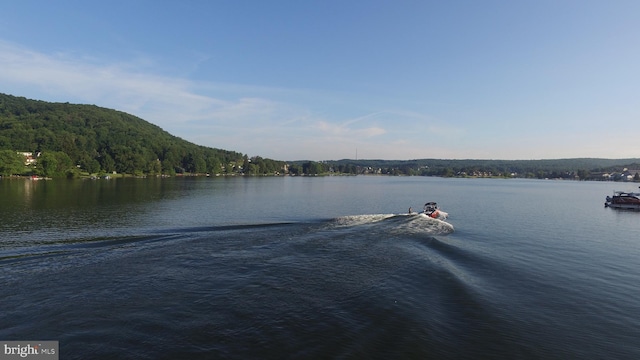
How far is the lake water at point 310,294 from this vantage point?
1298 centimetres

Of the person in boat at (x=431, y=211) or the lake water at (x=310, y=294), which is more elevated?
the person in boat at (x=431, y=211)

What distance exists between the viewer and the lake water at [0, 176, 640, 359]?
42.6 feet

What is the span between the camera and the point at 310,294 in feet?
57.1

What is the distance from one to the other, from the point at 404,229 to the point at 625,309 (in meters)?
21.0

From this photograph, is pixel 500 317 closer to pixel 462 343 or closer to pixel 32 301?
pixel 462 343

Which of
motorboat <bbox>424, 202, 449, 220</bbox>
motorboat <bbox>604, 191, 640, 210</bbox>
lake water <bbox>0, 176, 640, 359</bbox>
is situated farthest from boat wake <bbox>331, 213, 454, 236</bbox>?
motorboat <bbox>604, 191, 640, 210</bbox>

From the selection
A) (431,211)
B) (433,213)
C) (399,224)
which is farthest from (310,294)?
(431,211)

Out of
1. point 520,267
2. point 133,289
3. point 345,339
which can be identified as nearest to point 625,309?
point 520,267

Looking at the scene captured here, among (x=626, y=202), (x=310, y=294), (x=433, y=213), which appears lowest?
(x=310, y=294)

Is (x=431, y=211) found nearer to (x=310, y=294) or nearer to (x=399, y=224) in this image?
(x=399, y=224)

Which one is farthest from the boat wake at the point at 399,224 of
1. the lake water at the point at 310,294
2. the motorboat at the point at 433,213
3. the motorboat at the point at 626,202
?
the motorboat at the point at 626,202

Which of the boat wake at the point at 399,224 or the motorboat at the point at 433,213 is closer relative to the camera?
the boat wake at the point at 399,224

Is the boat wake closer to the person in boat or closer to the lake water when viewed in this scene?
the person in boat

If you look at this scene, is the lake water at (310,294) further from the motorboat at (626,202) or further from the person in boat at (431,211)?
the motorboat at (626,202)
